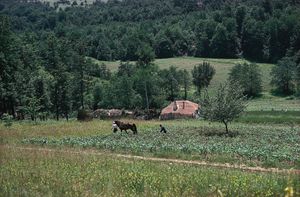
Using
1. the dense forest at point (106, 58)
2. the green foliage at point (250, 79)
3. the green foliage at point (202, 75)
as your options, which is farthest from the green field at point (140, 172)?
the green foliage at point (202, 75)

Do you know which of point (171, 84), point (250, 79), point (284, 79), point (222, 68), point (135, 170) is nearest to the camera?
point (135, 170)

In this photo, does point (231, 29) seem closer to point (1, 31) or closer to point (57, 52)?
point (57, 52)

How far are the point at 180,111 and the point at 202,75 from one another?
186ft

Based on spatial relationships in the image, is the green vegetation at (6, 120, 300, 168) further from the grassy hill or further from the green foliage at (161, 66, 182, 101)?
the green foliage at (161, 66, 182, 101)

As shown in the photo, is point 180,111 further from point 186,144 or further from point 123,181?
point 123,181

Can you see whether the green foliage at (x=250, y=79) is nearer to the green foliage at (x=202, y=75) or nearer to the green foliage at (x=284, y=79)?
the green foliage at (x=284, y=79)

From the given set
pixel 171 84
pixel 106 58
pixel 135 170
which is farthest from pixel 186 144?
pixel 106 58

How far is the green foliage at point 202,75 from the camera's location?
14638 cm

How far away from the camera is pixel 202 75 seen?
147 meters

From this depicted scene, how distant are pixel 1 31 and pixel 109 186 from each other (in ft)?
192

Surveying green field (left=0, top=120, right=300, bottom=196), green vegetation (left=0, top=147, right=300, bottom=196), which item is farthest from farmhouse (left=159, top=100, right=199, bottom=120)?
green vegetation (left=0, top=147, right=300, bottom=196)

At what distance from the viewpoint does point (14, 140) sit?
1438 inches

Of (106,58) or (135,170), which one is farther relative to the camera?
(106,58)

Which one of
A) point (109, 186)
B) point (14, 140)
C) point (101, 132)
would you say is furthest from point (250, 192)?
point (101, 132)
